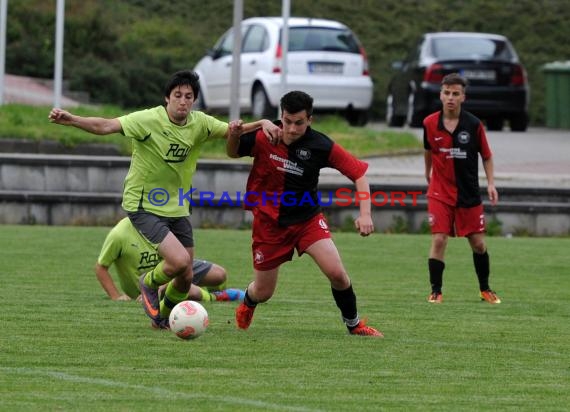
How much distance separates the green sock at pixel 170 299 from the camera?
32.2ft

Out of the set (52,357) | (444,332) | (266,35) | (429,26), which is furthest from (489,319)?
(429,26)

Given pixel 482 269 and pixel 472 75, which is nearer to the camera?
pixel 482 269

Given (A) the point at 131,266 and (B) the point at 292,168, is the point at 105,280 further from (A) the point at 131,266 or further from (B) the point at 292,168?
(B) the point at 292,168

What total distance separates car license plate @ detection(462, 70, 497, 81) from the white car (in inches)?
69.1

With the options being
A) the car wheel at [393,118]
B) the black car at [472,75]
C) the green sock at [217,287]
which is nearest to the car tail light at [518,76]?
the black car at [472,75]

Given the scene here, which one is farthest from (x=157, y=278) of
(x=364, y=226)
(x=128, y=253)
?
(x=128, y=253)

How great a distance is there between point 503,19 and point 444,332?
30.6 metres

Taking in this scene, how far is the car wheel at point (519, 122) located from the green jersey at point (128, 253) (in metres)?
16.2

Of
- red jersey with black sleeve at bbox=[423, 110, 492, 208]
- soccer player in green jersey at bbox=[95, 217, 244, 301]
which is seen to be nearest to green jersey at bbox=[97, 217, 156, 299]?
soccer player in green jersey at bbox=[95, 217, 244, 301]

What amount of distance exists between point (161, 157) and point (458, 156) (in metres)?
3.38

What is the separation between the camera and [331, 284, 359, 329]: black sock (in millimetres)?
9547

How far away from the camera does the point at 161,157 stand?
974 centimetres

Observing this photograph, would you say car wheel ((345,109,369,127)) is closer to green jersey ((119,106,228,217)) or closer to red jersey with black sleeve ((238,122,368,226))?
green jersey ((119,106,228,217))

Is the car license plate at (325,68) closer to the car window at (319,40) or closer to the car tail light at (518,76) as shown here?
the car window at (319,40)
